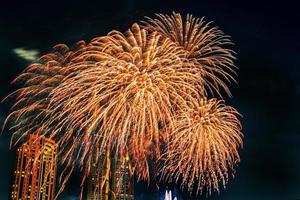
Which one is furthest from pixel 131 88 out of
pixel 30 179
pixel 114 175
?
pixel 30 179

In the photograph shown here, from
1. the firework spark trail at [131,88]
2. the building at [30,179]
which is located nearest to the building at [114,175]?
the firework spark trail at [131,88]

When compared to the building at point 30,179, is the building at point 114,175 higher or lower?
lower

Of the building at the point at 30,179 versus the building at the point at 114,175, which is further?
the building at the point at 30,179

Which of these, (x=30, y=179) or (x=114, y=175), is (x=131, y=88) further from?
(x=30, y=179)

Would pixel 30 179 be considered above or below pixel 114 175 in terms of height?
above

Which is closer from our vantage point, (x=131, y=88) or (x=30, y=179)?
(x=131, y=88)

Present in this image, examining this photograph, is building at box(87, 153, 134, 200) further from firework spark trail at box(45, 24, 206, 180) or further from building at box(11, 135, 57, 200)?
building at box(11, 135, 57, 200)

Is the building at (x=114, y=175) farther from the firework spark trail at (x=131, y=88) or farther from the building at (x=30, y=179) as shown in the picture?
the building at (x=30, y=179)

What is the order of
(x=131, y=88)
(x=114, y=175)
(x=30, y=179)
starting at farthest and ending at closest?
1. (x=30, y=179)
2. (x=114, y=175)
3. (x=131, y=88)

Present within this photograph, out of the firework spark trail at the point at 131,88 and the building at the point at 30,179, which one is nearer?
the firework spark trail at the point at 131,88

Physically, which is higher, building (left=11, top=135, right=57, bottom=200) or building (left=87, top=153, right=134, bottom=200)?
building (left=11, top=135, right=57, bottom=200)

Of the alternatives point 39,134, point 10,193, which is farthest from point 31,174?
point 39,134

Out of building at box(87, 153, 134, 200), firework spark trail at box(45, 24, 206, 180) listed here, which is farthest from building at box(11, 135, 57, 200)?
firework spark trail at box(45, 24, 206, 180)

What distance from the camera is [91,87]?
25656 mm
